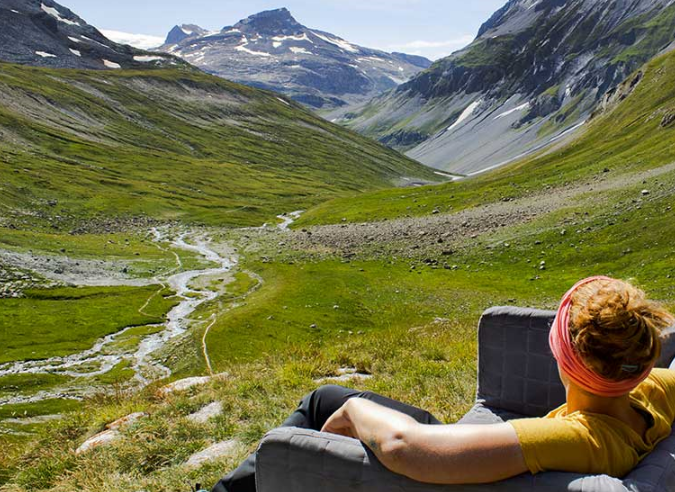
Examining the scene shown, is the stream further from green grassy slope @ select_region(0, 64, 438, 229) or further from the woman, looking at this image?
green grassy slope @ select_region(0, 64, 438, 229)

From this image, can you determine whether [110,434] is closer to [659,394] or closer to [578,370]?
[578,370]

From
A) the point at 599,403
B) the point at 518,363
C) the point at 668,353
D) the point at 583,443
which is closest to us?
the point at 583,443

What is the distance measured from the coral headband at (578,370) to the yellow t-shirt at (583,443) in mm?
219

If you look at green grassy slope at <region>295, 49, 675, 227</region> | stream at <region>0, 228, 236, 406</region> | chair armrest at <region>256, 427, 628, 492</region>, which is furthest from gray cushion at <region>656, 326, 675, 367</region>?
green grassy slope at <region>295, 49, 675, 227</region>

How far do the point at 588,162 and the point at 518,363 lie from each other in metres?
74.5

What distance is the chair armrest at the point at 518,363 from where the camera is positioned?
6.36m

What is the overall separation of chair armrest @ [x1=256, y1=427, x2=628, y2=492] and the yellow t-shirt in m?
0.13

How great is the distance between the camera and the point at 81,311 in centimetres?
4816

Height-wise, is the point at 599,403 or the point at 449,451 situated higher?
the point at 599,403

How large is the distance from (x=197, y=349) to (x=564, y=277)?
27.0 m

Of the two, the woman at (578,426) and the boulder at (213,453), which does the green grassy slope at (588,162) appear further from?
the woman at (578,426)

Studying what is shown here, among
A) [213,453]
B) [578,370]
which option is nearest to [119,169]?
[213,453]

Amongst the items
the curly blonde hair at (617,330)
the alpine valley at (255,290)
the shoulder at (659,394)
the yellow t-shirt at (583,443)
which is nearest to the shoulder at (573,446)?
the yellow t-shirt at (583,443)

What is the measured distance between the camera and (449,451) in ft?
10.6
